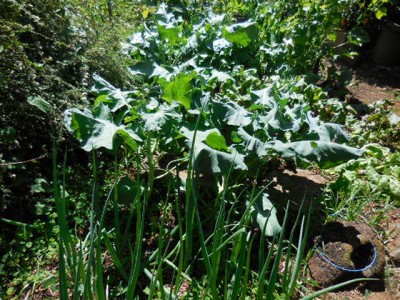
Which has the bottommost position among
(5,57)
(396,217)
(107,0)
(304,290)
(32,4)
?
(304,290)

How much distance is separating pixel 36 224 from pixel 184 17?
271 cm

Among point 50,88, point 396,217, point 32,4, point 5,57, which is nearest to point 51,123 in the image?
point 50,88

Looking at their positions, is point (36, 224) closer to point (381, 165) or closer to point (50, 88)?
point (50, 88)

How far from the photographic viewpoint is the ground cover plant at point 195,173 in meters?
1.22

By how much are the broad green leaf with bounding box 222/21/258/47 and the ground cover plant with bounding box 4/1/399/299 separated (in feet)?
0.04

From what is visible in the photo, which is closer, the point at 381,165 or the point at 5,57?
the point at 5,57

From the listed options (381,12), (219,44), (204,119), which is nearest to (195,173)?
(204,119)

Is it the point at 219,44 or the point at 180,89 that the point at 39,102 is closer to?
the point at 180,89

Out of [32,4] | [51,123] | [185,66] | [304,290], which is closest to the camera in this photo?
[304,290]

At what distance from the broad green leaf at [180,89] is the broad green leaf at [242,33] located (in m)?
1.03

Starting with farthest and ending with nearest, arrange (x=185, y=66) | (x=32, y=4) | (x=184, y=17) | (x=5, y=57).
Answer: (x=184, y=17), (x=185, y=66), (x=32, y=4), (x=5, y=57)

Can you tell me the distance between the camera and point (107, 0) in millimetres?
4105

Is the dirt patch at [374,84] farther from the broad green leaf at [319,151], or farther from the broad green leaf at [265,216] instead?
the broad green leaf at [265,216]

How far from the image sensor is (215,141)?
1892 mm
